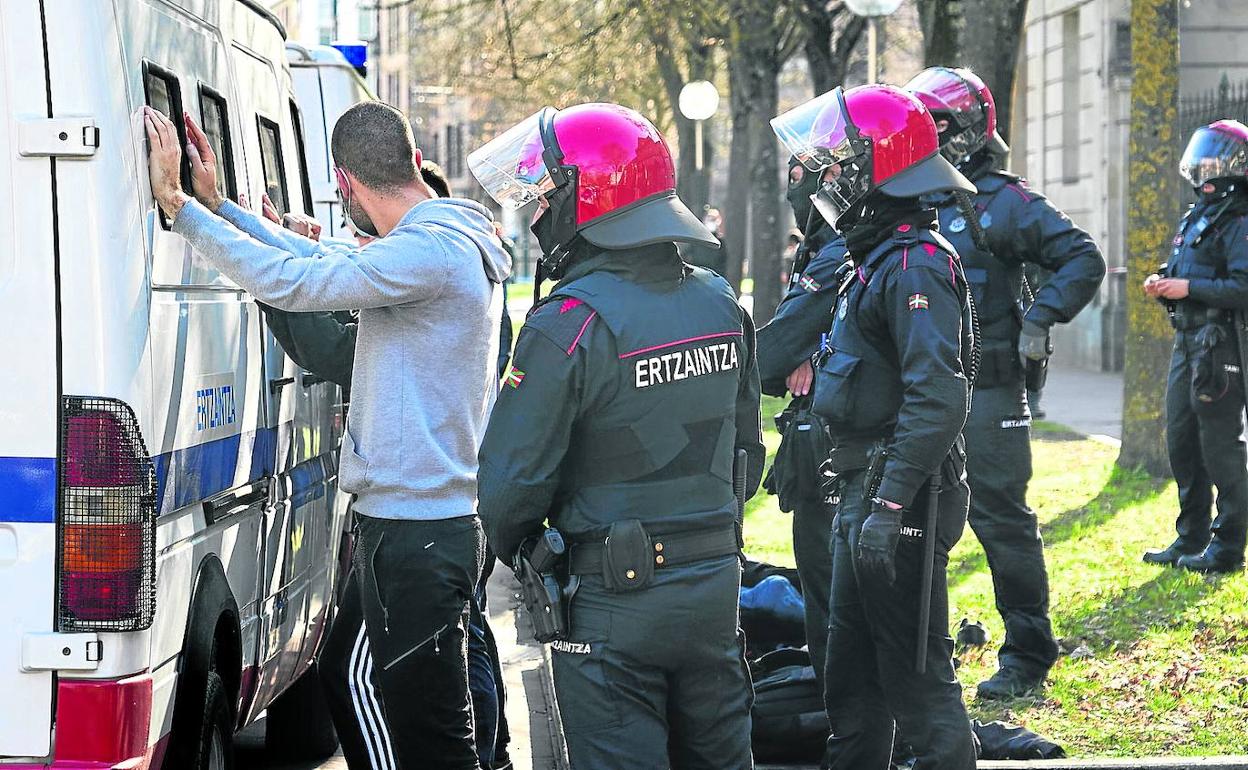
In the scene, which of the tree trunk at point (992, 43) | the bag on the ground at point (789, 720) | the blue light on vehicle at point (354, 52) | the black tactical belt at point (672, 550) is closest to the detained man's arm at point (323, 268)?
the black tactical belt at point (672, 550)

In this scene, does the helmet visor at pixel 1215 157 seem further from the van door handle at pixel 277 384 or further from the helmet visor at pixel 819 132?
the van door handle at pixel 277 384

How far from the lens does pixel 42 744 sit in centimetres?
319

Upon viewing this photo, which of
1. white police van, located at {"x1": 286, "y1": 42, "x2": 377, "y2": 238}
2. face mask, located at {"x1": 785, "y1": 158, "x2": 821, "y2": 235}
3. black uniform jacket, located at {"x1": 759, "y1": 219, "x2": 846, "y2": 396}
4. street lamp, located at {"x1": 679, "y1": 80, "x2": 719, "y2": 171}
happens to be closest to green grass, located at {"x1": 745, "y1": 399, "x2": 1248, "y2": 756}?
black uniform jacket, located at {"x1": 759, "y1": 219, "x2": 846, "y2": 396}

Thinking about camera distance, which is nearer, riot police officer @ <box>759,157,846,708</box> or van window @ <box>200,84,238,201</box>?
van window @ <box>200,84,238,201</box>

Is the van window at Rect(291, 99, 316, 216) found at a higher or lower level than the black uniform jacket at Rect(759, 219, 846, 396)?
higher

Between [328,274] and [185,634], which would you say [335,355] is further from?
[185,634]

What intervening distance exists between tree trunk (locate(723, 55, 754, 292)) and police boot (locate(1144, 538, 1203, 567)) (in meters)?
12.6

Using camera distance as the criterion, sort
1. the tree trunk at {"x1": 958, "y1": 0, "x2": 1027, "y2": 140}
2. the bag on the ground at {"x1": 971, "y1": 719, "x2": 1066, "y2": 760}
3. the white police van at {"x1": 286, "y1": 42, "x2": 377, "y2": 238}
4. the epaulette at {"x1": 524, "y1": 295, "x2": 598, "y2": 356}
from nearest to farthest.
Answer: the epaulette at {"x1": 524, "y1": 295, "x2": 598, "y2": 356} < the bag on the ground at {"x1": 971, "y1": 719, "x2": 1066, "y2": 760} < the white police van at {"x1": 286, "y1": 42, "x2": 377, "y2": 238} < the tree trunk at {"x1": 958, "y1": 0, "x2": 1027, "y2": 140}

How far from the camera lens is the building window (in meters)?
22.9

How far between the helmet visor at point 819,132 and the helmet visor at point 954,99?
3.43 feet

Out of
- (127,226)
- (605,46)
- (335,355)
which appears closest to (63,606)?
(127,226)

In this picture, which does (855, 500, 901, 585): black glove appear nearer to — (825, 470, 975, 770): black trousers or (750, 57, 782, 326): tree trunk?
(825, 470, 975, 770): black trousers

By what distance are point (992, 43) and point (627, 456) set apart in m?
8.21

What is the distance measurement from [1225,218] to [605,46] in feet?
40.6
